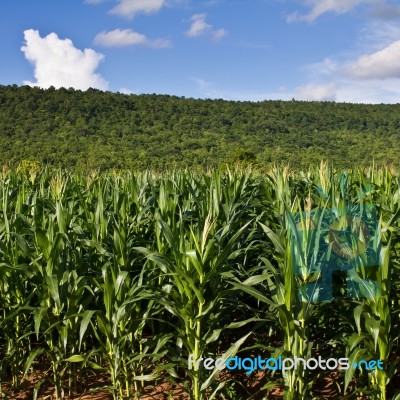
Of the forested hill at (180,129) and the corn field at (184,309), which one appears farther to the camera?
the forested hill at (180,129)

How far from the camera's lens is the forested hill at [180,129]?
43.3 meters

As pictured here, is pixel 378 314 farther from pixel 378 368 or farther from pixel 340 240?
pixel 340 240

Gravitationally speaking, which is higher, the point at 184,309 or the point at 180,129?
the point at 180,129

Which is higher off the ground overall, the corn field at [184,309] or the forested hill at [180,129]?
the forested hill at [180,129]

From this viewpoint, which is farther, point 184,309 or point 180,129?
point 180,129

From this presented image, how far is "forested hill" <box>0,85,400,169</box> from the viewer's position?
142 ft

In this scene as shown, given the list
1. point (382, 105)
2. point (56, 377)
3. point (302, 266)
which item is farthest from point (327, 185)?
point (382, 105)

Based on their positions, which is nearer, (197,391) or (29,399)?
(197,391)

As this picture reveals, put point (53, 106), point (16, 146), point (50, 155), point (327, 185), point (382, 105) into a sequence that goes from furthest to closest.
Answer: point (382, 105)
point (53, 106)
point (16, 146)
point (50, 155)
point (327, 185)

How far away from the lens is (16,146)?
142 feet

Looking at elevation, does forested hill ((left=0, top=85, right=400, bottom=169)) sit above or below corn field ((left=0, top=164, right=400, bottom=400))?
above

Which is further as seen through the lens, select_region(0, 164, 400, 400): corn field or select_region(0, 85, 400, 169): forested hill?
select_region(0, 85, 400, 169): forested hill

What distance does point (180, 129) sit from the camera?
201ft

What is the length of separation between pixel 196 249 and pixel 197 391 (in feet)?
2.57
